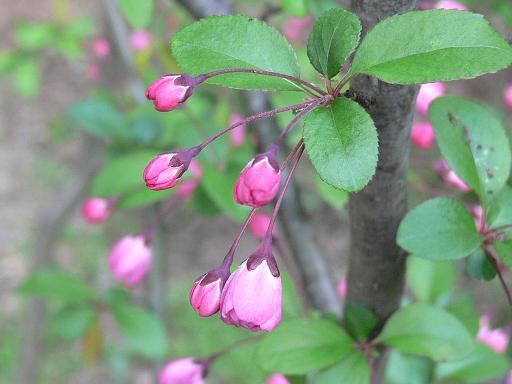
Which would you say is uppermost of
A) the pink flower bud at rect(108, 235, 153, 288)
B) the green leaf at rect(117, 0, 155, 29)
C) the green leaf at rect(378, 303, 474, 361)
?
the green leaf at rect(117, 0, 155, 29)

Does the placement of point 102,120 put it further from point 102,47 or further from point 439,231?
point 439,231

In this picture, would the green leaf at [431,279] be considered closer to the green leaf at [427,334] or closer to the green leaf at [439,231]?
Answer: the green leaf at [427,334]

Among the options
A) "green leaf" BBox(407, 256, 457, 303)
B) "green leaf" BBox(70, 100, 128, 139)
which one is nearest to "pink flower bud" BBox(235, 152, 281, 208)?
"green leaf" BBox(407, 256, 457, 303)

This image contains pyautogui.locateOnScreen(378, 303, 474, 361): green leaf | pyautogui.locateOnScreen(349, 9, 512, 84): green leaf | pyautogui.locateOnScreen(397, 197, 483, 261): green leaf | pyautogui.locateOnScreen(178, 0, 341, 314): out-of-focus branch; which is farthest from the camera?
pyautogui.locateOnScreen(178, 0, 341, 314): out-of-focus branch

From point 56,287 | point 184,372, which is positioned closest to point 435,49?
point 184,372

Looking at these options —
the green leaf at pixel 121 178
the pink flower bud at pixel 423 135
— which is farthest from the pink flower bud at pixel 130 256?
the pink flower bud at pixel 423 135

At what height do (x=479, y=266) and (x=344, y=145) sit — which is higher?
(x=344, y=145)

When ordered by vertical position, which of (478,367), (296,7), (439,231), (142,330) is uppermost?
(296,7)

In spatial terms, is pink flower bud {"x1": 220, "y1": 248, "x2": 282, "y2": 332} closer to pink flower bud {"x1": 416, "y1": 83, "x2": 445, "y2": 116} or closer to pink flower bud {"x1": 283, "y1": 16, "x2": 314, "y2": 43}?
pink flower bud {"x1": 416, "y1": 83, "x2": 445, "y2": 116}
